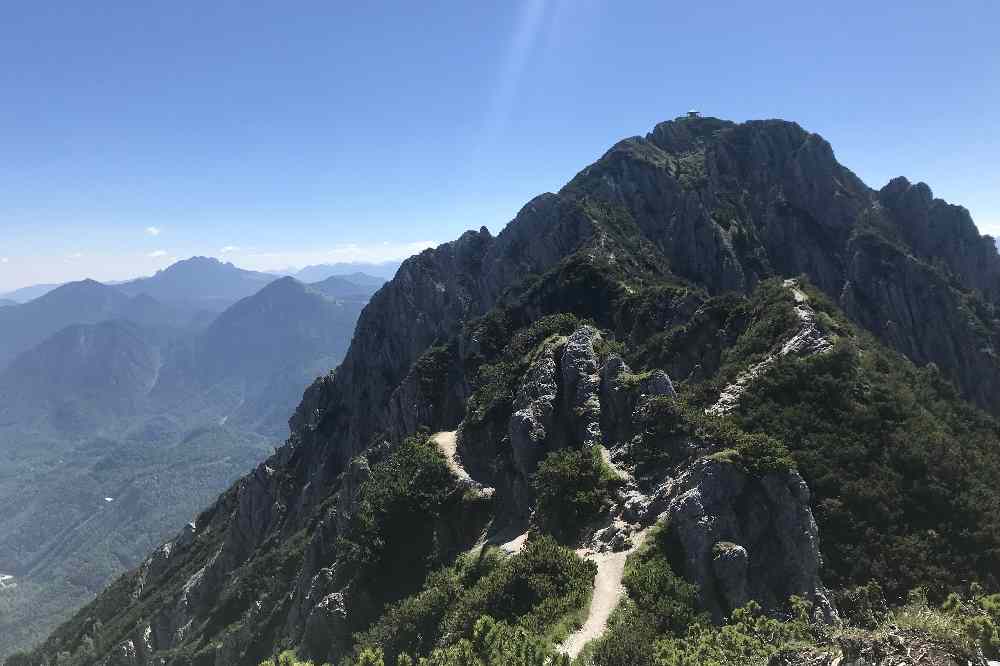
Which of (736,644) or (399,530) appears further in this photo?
(399,530)

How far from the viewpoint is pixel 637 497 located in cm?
4425

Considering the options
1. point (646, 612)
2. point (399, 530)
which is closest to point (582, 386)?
point (399, 530)

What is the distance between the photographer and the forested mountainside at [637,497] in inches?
1308

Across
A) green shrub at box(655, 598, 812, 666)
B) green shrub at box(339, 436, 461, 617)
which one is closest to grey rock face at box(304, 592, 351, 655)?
green shrub at box(339, 436, 461, 617)

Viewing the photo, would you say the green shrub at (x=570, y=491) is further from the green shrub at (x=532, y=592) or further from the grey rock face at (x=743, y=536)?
the grey rock face at (x=743, y=536)

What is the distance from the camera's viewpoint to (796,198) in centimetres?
14825

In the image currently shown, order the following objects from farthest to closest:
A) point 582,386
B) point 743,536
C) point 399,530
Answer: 1. point 582,386
2. point 399,530
3. point 743,536

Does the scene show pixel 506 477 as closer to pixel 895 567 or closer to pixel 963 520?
pixel 895 567

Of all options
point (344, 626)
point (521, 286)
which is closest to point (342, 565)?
point (344, 626)

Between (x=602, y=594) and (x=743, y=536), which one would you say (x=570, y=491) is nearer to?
(x=602, y=594)

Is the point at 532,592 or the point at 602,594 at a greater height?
the point at 602,594

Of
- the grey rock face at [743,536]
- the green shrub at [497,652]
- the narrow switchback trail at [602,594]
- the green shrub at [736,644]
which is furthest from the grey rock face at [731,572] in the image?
the green shrub at [497,652]

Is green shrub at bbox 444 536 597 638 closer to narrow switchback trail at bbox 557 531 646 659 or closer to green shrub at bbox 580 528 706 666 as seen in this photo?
narrow switchback trail at bbox 557 531 646 659

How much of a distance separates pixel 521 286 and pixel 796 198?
8196 centimetres
